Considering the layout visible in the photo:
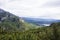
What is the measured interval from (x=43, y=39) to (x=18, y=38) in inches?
1924

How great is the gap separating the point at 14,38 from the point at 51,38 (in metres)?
55.3

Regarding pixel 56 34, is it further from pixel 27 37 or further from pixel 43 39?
pixel 27 37

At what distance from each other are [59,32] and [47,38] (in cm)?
1298

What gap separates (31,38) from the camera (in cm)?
13012

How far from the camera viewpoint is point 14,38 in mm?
129250

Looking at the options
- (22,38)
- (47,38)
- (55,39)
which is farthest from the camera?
(47,38)

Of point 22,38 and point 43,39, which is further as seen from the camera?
point 43,39

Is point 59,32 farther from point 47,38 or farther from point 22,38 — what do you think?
point 22,38

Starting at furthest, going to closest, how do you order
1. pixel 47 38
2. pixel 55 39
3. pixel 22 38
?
pixel 47 38, pixel 55 39, pixel 22 38

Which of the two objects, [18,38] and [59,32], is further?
[59,32]

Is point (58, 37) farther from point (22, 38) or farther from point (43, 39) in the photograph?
point (22, 38)

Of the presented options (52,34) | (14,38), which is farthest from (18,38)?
(52,34)

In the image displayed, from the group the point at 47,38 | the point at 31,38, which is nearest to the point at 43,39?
the point at 47,38

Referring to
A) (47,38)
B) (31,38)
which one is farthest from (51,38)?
(31,38)
